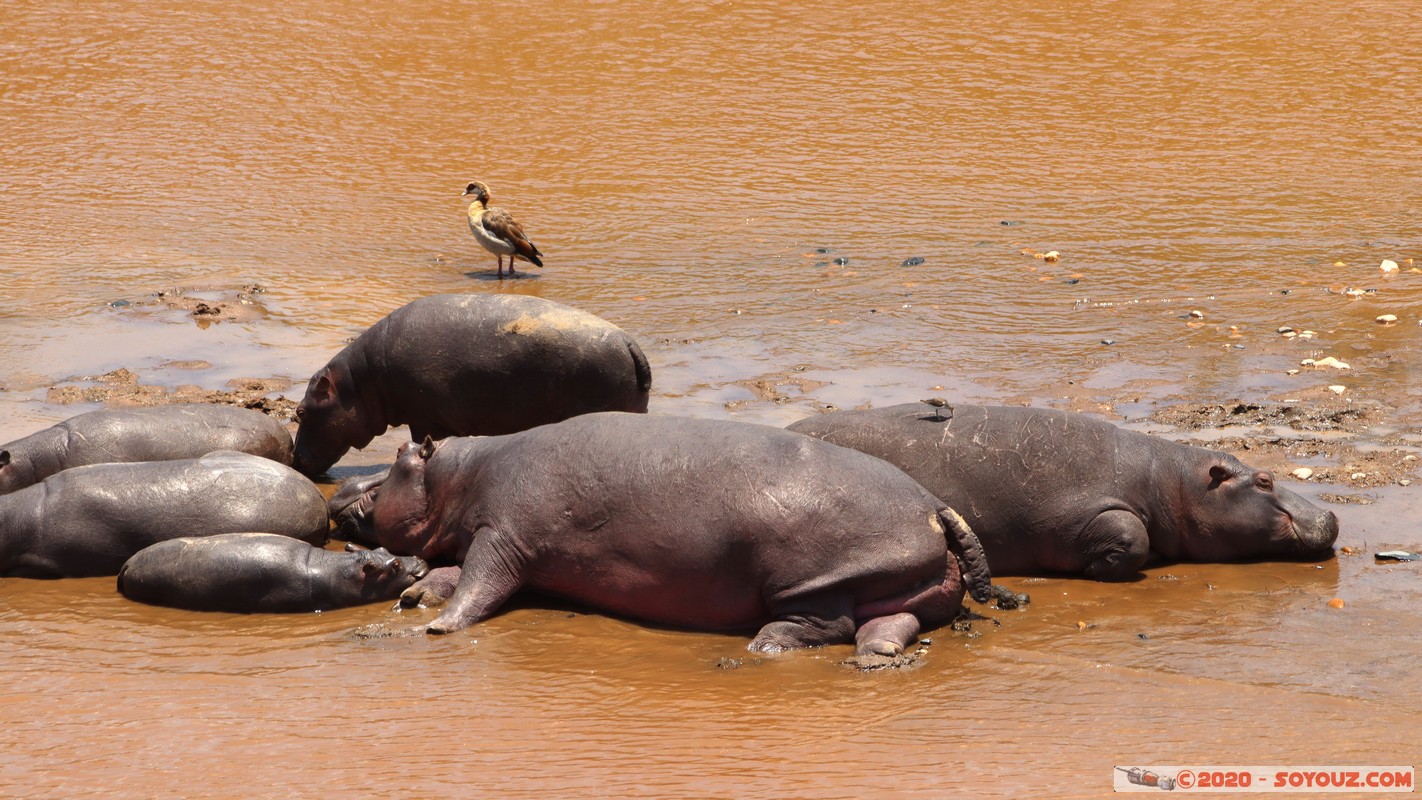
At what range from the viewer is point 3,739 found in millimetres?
5430

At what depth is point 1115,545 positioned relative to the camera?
735 cm

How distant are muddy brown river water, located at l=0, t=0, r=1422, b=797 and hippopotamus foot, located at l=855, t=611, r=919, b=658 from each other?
14 centimetres

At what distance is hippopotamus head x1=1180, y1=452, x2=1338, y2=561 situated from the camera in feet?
24.5

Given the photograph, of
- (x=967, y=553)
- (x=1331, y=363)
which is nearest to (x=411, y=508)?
(x=967, y=553)

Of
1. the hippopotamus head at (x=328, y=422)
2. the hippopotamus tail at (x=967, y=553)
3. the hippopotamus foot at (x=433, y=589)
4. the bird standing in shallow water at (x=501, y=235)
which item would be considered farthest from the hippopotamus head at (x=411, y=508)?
the bird standing in shallow water at (x=501, y=235)

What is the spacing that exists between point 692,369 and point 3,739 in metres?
6.18

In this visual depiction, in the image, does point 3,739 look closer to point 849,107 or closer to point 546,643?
point 546,643

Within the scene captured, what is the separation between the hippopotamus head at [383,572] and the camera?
7055 mm

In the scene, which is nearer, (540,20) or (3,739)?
(3,739)

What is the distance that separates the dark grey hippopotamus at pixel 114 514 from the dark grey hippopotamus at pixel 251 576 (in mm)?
287

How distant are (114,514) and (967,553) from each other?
13.2 feet

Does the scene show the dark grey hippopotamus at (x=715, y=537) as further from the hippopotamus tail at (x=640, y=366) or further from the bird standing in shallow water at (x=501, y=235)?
the bird standing in shallow water at (x=501, y=235)

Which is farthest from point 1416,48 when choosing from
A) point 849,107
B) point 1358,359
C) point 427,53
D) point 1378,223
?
point 427,53

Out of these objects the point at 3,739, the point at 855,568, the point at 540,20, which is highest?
the point at 540,20
